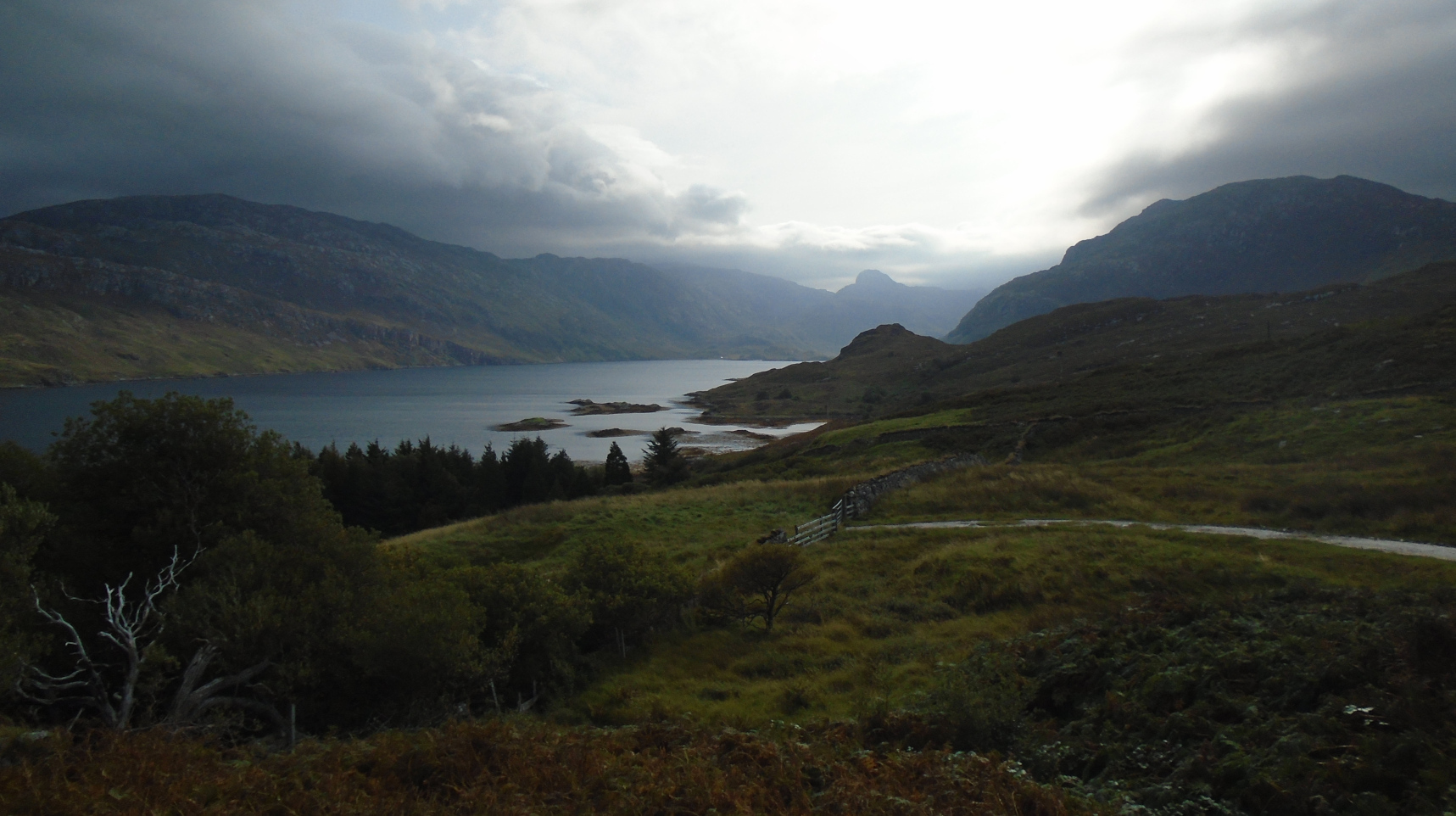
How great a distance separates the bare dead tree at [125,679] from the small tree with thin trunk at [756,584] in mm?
8874

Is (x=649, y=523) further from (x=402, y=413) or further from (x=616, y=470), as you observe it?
(x=402, y=413)

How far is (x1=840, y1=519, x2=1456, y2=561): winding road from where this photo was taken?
583 inches

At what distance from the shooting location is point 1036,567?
16062 mm

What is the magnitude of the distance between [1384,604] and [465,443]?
310 ft

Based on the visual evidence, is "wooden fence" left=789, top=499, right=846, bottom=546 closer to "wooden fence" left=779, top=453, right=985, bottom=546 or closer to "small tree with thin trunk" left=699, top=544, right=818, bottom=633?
"wooden fence" left=779, top=453, right=985, bottom=546

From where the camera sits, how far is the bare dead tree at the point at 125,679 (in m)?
8.56

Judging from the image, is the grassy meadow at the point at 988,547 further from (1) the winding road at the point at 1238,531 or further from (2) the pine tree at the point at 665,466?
(2) the pine tree at the point at 665,466

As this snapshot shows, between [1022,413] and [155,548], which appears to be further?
[1022,413]

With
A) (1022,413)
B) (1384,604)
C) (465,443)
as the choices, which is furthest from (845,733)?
(465,443)

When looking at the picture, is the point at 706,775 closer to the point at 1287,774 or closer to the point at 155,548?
the point at 1287,774

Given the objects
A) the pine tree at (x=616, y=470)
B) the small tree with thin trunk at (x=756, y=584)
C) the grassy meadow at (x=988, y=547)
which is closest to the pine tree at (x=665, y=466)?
the pine tree at (x=616, y=470)

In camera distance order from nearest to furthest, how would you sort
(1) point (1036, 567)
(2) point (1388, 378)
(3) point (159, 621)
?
(3) point (159, 621) → (1) point (1036, 567) → (2) point (1388, 378)

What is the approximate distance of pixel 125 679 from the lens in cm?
1005

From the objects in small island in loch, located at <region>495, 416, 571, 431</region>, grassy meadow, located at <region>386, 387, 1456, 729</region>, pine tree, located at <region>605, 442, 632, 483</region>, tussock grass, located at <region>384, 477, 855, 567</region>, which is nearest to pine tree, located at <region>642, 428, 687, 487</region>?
pine tree, located at <region>605, 442, 632, 483</region>
